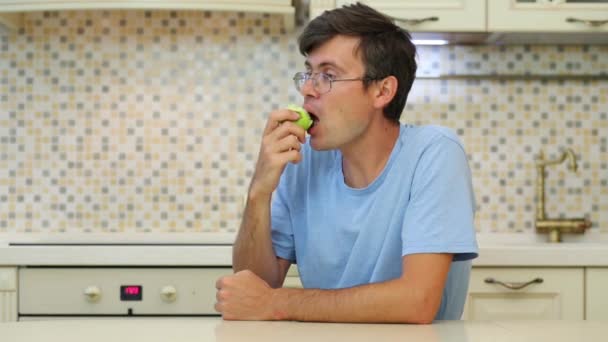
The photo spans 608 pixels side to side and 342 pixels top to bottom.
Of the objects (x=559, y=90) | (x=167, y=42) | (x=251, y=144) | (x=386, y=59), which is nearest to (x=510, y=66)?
(x=559, y=90)

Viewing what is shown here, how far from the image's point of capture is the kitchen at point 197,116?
3.30 m

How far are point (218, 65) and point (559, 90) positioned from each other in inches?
49.0

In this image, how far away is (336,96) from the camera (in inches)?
71.5

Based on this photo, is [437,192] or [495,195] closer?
[437,192]

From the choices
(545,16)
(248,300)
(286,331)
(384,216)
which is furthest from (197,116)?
(286,331)

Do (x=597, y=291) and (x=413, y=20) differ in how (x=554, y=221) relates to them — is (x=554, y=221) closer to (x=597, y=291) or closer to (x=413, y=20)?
(x=597, y=291)

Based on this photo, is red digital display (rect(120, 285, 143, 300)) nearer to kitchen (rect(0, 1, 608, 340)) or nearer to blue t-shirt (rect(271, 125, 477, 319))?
kitchen (rect(0, 1, 608, 340))

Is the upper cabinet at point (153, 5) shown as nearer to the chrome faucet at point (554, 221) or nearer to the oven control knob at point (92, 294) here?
the oven control knob at point (92, 294)

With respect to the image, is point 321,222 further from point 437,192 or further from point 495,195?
point 495,195

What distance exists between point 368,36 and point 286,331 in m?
0.73

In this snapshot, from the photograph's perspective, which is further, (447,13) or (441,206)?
(447,13)

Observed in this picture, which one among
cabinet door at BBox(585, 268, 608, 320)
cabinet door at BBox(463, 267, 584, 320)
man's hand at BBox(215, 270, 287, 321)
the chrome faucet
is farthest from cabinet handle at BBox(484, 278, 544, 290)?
man's hand at BBox(215, 270, 287, 321)

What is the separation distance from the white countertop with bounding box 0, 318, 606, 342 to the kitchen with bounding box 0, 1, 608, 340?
6.30ft

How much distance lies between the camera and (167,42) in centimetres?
→ 331
